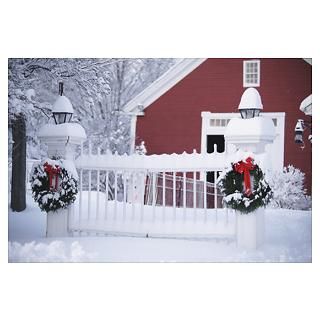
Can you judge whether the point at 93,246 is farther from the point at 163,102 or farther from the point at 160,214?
the point at 163,102

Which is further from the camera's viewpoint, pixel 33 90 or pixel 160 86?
pixel 160 86

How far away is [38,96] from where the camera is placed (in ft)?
18.9

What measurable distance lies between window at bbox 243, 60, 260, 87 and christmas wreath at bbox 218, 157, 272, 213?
83cm

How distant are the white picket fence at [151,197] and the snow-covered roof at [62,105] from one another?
0.47 m

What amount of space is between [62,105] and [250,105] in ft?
5.76

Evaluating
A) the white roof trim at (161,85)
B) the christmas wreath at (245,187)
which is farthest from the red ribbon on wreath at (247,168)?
the white roof trim at (161,85)

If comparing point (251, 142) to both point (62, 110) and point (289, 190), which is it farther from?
point (62, 110)

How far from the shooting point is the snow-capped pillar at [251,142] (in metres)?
5.33

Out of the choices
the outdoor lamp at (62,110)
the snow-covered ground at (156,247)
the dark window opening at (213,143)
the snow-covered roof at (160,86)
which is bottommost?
the snow-covered ground at (156,247)

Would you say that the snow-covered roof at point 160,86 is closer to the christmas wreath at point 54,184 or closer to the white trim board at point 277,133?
the white trim board at point 277,133

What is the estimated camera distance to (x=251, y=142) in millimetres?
5348

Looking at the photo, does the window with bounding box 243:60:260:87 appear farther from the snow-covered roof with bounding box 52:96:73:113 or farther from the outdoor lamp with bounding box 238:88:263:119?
the snow-covered roof with bounding box 52:96:73:113

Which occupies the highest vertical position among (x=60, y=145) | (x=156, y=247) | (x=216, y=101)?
(x=216, y=101)

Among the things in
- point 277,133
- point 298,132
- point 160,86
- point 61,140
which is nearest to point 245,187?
point 277,133
